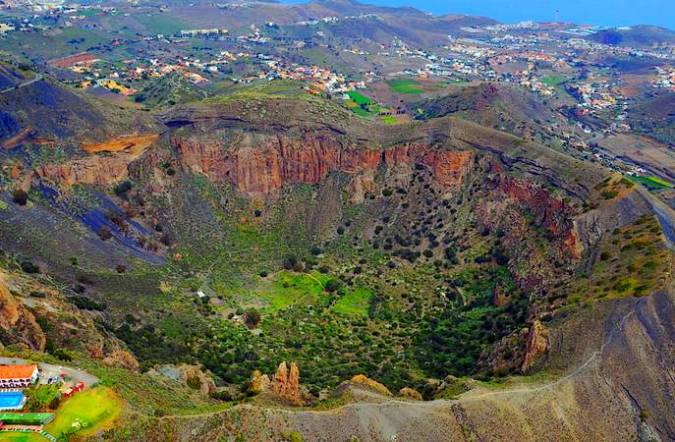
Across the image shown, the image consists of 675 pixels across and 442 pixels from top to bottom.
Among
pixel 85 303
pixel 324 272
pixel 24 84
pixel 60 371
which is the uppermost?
pixel 24 84

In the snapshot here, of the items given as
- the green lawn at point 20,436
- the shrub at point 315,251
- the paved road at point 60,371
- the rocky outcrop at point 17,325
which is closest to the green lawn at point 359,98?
the shrub at point 315,251

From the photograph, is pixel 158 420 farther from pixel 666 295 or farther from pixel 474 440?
pixel 666 295

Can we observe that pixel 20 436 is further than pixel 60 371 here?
No

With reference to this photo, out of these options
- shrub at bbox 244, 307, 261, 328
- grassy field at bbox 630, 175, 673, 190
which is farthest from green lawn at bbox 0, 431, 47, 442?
grassy field at bbox 630, 175, 673, 190

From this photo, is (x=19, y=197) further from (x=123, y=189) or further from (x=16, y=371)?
(x=16, y=371)

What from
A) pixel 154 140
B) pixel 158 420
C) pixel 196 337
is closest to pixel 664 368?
pixel 158 420

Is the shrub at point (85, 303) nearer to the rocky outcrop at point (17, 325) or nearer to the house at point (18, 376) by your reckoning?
the rocky outcrop at point (17, 325)

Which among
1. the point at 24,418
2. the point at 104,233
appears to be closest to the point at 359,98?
the point at 104,233
